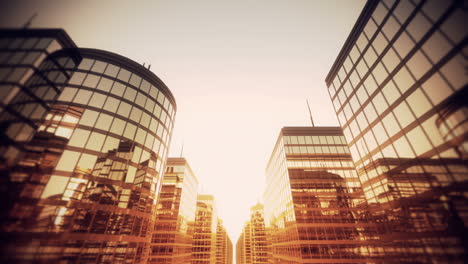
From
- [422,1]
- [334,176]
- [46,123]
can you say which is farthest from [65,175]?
[334,176]

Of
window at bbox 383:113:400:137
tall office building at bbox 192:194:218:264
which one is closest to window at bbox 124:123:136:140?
window at bbox 383:113:400:137

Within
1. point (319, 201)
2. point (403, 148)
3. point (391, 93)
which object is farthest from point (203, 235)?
point (391, 93)

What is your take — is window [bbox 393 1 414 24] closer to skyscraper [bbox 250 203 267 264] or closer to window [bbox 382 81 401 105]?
window [bbox 382 81 401 105]

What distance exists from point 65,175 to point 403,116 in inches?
1132

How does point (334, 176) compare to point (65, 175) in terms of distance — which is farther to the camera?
point (334, 176)

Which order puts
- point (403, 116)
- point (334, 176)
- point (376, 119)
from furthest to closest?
point (334, 176), point (376, 119), point (403, 116)

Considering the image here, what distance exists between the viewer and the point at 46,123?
50.4ft

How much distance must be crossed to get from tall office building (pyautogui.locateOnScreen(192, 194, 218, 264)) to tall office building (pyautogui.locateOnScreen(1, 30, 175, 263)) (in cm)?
7629

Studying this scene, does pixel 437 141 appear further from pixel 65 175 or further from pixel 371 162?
pixel 65 175

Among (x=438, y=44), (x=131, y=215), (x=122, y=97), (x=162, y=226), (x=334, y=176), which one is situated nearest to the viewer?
(x=438, y=44)

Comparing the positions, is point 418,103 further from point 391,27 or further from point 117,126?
point 117,126

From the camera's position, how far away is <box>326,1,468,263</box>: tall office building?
10.5 metres

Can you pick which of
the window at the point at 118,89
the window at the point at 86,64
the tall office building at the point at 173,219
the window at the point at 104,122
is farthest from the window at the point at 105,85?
the tall office building at the point at 173,219

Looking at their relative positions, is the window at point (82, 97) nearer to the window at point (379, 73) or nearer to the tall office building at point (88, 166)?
the tall office building at point (88, 166)
